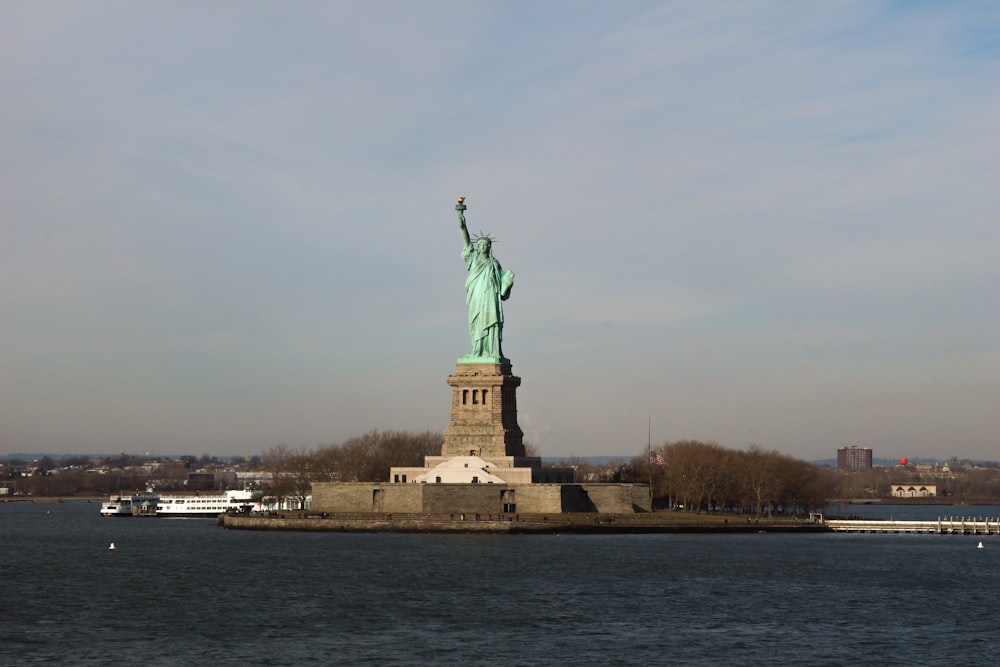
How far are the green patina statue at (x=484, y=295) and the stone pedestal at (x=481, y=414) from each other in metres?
1.06

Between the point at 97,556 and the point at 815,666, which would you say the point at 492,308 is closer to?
the point at 97,556

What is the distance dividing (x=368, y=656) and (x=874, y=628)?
49.5ft

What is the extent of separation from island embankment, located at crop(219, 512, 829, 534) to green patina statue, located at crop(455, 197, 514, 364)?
10.8 meters

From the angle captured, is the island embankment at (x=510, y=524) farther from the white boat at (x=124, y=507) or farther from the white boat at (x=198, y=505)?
the white boat at (x=124, y=507)

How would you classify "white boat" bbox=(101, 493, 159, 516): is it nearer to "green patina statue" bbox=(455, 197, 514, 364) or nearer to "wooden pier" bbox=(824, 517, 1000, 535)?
"green patina statue" bbox=(455, 197, 514, 364)

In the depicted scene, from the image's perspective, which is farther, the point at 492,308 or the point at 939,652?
the point at 492,308

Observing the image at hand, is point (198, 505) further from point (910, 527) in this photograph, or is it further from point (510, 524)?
point (910, 527)

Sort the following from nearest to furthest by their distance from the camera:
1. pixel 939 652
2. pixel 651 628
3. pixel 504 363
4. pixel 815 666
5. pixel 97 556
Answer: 1. pixel 815 666
2. pixel 939 652
3. pixel 651 628
4. pixel 97 556
5. pixel 504 363

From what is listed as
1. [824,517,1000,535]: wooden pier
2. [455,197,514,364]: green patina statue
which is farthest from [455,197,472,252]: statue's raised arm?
[824,517,1000,535]: wooden pier

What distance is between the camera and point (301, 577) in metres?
54.7

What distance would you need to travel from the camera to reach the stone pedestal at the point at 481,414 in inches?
3322

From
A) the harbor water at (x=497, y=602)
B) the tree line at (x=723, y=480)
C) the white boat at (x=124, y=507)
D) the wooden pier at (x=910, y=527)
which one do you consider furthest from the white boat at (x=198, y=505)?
the wooden pier at (x=910, y=527)

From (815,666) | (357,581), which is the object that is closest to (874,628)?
(815,666)

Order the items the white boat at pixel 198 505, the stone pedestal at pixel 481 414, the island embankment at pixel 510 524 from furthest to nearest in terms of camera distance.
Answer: the white boat at pixel 198 505, the stone pedestal at pixel 481 414, the island embankment at pixel 510 524
